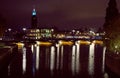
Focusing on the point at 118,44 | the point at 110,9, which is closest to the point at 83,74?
the point at 118,44

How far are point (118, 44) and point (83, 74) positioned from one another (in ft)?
32.2

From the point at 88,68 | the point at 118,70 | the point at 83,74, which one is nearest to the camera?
the point at 118,70

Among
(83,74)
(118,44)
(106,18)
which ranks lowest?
(83,74)

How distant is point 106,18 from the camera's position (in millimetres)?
93625

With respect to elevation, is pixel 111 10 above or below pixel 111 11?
above

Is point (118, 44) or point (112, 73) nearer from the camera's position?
point (112, 73)

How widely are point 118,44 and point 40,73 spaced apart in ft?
52.9

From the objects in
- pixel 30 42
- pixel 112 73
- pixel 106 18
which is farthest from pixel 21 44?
pixel 112 73

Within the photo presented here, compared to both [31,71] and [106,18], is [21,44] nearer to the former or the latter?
[106,18]

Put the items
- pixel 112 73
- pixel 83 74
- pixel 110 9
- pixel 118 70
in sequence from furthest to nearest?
pixel 110 9 → pixel 83 74 → pixel 112 73 → pixel 118 70

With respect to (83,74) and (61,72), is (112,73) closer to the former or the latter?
(83,74)

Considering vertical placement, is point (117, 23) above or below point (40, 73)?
above

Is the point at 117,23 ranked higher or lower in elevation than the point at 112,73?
higher

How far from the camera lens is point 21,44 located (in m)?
164
